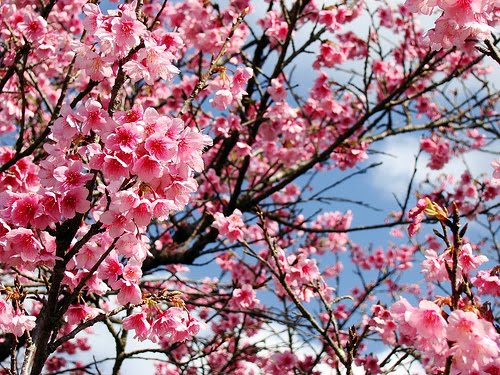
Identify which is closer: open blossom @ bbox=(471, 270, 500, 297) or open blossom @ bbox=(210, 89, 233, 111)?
open blossom @ bbox=(471, 270, 500, 297)

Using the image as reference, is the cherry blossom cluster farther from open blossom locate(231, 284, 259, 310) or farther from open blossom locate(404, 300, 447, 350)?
open blossom locate(231, 284, 259, 310)

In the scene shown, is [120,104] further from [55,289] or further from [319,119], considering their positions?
[319,119]

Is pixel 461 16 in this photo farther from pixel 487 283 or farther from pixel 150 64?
pixel 150 64

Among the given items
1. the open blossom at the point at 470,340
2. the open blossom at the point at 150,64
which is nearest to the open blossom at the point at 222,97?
the open blossom at the point at 150,64

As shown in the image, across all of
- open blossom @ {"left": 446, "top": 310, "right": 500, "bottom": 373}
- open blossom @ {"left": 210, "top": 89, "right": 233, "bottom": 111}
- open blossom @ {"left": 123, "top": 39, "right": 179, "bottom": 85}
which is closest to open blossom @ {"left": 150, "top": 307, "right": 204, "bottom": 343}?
open blossom @ {"left": 123, "top": 39, "right": 179, "bottom": 85}

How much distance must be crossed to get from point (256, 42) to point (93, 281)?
420 centimetres

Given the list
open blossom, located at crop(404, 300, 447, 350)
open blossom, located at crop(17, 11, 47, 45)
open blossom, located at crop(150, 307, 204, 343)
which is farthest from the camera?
open blossom, located at crop(17, 11, 47, 45)

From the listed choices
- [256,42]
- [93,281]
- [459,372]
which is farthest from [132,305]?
[256,42]

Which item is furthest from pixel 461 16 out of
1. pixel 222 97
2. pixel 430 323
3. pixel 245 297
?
pixel 245 297

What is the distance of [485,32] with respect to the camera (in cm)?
205

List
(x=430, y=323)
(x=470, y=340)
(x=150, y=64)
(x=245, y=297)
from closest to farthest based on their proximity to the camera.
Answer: (x=470, y=340), (x=430, y=323), (x=150, y=64), (x=245, y=297)

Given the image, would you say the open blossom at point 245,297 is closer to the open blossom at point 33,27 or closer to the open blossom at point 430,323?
the open blossom at point 33,27

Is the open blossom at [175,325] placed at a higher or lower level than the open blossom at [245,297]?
lower

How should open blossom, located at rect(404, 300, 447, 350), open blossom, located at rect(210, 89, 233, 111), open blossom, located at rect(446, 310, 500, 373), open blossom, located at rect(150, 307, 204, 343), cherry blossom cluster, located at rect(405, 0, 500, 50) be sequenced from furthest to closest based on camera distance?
open blossom, located at rect(210, 89, 233, 111), open blossom, located at rect(150, 307, 204, 343), cherry blossom cluster, located at rect(405, 0, 500, 50), open blossom, located at rect(404, 300, 447, 350), open blossom, located at rect(446, 310, 500, 373)
